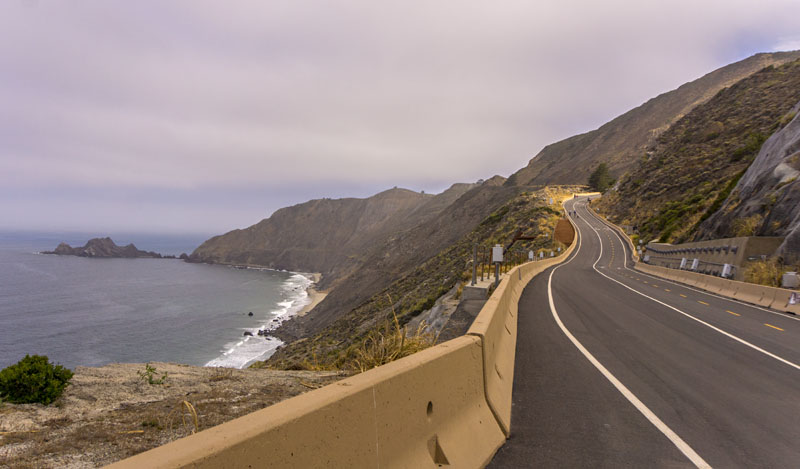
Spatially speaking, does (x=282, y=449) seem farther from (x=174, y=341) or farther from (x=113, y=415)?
(x=174, y=341)

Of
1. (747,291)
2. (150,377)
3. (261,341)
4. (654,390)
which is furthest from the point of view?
(261,341)

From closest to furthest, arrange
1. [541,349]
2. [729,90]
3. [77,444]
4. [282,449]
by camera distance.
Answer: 1. [282,449]
2. [77,444]
3. [541,349]
4. [729,90]

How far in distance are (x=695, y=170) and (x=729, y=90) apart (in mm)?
27300

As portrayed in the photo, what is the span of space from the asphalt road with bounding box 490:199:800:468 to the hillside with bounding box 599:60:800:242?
83.4 feet

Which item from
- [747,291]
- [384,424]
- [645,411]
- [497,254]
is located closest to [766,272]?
[747,291]

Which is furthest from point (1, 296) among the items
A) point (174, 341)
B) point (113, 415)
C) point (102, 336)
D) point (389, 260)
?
point (113, 415)

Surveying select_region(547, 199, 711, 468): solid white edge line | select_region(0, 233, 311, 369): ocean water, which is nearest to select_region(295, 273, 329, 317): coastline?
select_region(0, 233, 311, 369): ocean water

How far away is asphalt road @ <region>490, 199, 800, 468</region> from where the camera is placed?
3.87m

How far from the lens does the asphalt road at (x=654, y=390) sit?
12.7ft

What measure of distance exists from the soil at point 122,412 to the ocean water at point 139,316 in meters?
43.7

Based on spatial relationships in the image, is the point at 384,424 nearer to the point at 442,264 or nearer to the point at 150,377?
the point at 150,377

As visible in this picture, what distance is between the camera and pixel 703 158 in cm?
5072

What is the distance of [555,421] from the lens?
4527 millimetres

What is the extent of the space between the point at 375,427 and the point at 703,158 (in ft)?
208
